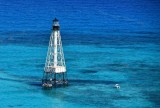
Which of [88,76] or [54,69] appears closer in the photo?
[54,69]

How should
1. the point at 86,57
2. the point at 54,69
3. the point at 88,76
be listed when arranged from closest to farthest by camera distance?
the point at 54,69 < the point at 88,76 < the point at 86,57

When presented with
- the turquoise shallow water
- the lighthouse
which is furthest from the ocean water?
the lighthouse

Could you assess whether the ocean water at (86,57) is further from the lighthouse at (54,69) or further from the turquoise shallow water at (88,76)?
the lighthouse at (54,69)

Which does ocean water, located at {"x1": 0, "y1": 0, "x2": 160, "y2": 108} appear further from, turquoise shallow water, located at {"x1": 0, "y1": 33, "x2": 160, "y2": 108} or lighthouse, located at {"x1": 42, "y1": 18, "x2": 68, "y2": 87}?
lighthouse, located at {"x1": 42, "y1": 18, "x2": 68, "y2": 87}

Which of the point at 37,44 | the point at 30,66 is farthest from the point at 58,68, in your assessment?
the point at 37,44

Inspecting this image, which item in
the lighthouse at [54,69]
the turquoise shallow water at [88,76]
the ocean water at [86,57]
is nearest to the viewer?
the turquoise shallow water at [88,76]

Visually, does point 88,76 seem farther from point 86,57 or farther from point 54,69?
point 86,57

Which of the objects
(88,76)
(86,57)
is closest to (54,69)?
(88,76)

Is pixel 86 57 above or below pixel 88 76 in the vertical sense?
above

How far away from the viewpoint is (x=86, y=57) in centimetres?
8838

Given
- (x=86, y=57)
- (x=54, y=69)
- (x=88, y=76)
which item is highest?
(x=86, y=57)

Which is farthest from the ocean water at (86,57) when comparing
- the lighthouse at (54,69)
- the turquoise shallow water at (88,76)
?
the lighthouse at (54,69)

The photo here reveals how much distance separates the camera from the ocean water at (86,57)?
6775 cm

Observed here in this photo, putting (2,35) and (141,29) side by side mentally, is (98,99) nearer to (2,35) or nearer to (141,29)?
(2,35)
